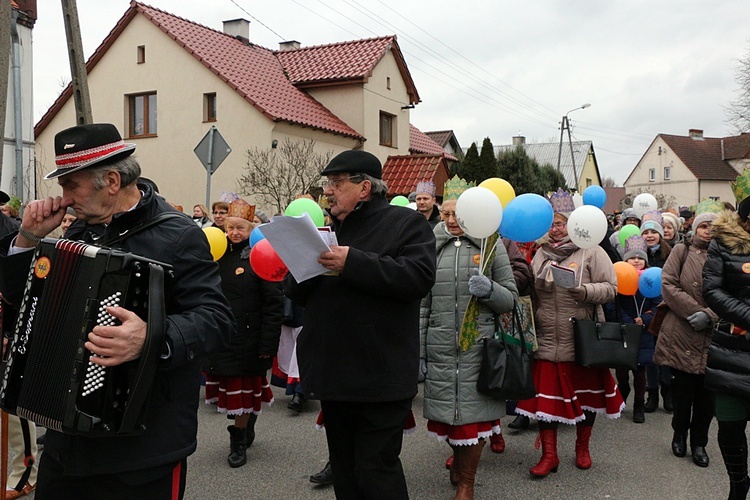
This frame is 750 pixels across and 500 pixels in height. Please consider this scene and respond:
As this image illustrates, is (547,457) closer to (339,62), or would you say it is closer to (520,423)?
(520,423)

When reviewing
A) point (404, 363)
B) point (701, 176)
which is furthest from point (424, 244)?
point (701, 176)

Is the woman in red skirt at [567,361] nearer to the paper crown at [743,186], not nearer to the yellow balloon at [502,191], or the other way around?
the yellow balloon at [502,191]

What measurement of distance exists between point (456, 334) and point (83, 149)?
2820mm

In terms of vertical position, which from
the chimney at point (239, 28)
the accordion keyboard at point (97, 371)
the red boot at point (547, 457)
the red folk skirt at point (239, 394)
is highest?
the chimney at point (239, 28)

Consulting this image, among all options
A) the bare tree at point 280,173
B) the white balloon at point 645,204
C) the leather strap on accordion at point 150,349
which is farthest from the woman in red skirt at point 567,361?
the bare tree at point 280,173

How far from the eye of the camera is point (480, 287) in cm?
455

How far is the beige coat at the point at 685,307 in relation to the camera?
225 inches

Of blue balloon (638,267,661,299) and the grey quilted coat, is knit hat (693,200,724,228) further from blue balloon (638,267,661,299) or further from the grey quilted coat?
the grey quilted coat

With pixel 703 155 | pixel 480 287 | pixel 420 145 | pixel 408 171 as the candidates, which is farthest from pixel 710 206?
pixel 703 155

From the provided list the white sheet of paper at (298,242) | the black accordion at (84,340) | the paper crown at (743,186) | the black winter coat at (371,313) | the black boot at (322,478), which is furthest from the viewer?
the black boot at (322,478)

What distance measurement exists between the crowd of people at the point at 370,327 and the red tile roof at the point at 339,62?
600 inches

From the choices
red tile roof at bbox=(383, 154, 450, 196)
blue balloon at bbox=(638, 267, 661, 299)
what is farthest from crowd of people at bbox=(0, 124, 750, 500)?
red tile roof at bbox=(383, 154, 450, 196)

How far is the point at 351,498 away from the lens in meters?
3.67

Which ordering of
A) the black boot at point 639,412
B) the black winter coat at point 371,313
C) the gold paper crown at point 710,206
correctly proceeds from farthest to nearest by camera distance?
1. the black boot at point 639,412
2. the gold paper crown at point 710,206
3. the black winter coat at point 371,313
